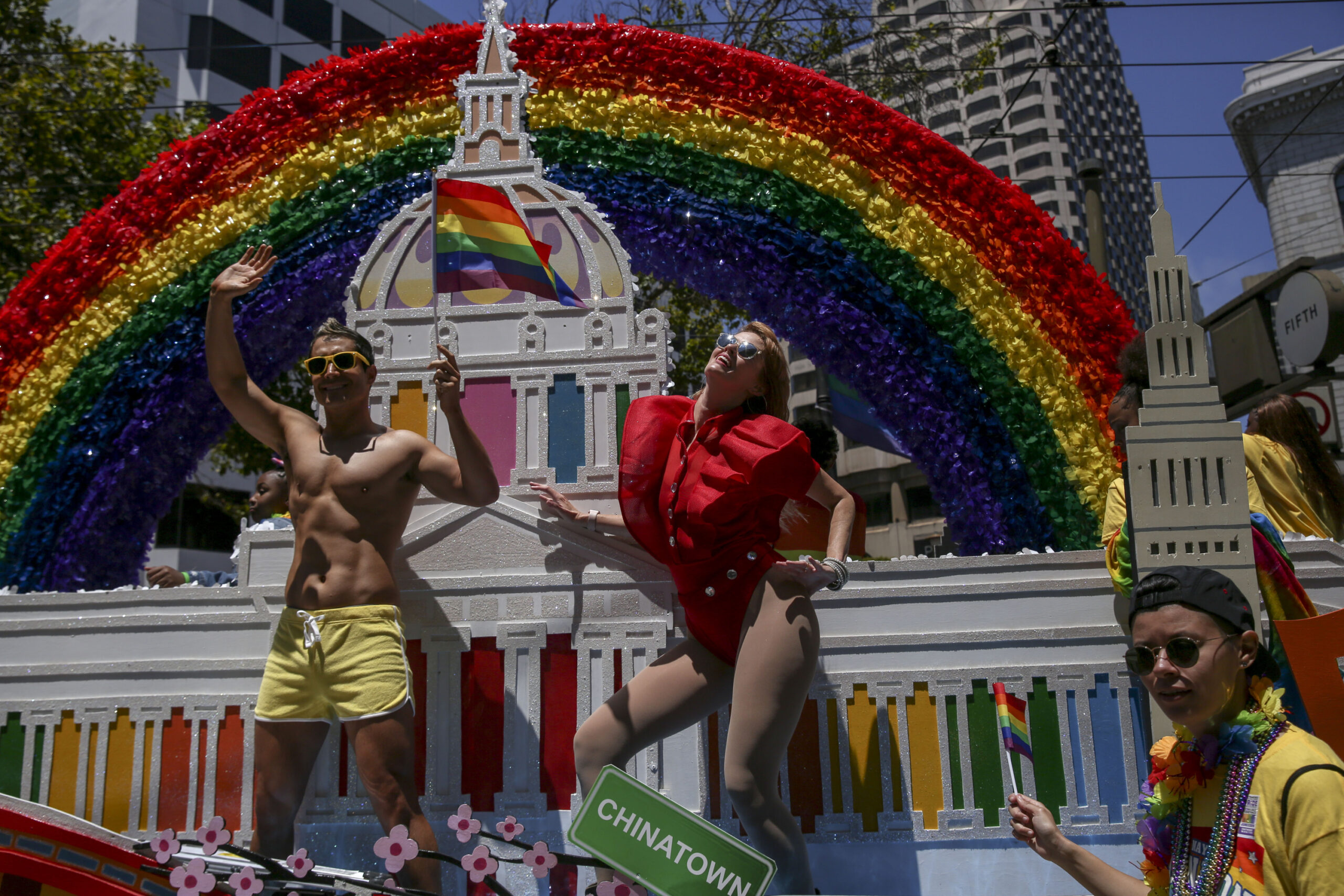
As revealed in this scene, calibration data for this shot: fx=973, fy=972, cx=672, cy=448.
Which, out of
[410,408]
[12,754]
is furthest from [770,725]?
[12,754]

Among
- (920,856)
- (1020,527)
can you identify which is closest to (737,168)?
(1020,527)

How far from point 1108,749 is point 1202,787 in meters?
1.76

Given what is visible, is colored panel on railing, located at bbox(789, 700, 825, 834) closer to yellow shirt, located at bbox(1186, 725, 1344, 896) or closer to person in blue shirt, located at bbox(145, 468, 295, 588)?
yellow shirt, located at bbox(1186, 725, 1344, 896)

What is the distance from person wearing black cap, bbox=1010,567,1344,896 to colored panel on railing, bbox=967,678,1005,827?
1508 mm

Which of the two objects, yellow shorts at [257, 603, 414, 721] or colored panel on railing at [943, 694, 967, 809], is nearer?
yellow shorts at [257, 603, 414, 721]

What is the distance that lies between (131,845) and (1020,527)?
353 centimetres

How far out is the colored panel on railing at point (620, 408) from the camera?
3.88m

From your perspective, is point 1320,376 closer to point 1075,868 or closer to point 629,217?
point 629,217

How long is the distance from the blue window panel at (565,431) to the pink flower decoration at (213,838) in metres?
1.75

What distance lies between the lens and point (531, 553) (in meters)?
3.62

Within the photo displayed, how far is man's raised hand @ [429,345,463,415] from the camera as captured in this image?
3.01m

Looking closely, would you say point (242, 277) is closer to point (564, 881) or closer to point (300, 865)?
point (300, 865)

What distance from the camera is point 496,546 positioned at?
3623mm

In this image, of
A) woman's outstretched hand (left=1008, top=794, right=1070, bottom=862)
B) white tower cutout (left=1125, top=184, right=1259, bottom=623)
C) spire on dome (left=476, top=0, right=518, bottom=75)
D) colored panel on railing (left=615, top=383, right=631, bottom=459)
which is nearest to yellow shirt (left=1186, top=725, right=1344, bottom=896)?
woman's outstretched hand (left=1008, top=794, right=1070, bottom=862)
